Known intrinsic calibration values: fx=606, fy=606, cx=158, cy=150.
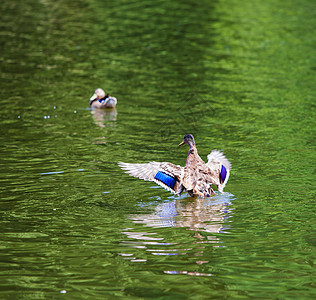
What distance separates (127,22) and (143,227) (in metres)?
23.0

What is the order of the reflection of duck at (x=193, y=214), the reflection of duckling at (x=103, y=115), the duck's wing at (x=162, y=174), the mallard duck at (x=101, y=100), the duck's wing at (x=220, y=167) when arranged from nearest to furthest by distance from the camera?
the reflection of duck at (x=193, y=214)
the duck's wing at (x=162, y=174)
the duck's wing at (x=220, y=167)
the reflection of duckling at (x=103, y=115)
the mallard duck at (x=101, y=100)

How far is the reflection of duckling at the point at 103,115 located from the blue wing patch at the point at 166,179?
5.80m

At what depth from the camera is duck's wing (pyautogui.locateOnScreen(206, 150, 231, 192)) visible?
34.0 ft

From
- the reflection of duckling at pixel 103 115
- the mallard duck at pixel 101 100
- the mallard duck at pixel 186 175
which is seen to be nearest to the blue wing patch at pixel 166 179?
the mallard duck at pixel 186 175

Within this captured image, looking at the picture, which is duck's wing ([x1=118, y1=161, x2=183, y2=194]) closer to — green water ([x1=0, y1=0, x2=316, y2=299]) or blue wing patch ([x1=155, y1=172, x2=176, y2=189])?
blue wing patch ([x1=155, y1=172, x2=176, y2=189])

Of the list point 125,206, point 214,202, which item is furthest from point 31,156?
point 214,202

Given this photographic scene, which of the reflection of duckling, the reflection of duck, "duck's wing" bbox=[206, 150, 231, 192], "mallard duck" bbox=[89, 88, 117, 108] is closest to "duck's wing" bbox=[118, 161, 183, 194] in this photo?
the reflection of duck

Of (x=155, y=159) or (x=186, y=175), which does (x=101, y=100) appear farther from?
(x=186, y=175)

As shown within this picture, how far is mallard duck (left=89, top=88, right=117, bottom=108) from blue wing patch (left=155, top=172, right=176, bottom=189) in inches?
266

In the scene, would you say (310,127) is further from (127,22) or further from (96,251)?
(127,22)

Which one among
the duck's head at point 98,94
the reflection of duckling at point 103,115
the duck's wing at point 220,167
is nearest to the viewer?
the duck's wing at point 220,167

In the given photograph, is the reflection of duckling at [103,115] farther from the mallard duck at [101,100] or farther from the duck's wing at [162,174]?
the duck's wing at [162,174]

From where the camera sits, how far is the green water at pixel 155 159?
7.41m

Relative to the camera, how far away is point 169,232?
8727 mm
